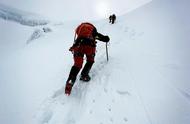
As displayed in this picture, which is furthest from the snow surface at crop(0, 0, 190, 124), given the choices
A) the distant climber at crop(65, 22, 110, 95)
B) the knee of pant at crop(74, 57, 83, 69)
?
the knee of pant at crop(74, 57, 83, 69)

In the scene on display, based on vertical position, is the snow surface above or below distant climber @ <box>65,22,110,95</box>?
below

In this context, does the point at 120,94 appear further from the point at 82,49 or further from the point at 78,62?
the point at 82,49

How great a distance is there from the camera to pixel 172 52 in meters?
5.60

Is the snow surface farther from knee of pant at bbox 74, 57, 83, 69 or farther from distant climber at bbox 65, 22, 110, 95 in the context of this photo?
knee of pant at bbox 74, 57, 83, 69

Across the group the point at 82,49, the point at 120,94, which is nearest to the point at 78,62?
the point at 82,49

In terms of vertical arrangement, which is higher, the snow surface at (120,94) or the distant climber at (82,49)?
the distant climber at (82,49)

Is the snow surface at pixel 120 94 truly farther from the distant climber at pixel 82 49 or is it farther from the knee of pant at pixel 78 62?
the knee of pant at pixel 78 62

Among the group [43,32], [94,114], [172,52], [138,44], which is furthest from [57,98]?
[43,32]

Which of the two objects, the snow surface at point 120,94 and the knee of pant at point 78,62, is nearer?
the snow surface at point 120,94

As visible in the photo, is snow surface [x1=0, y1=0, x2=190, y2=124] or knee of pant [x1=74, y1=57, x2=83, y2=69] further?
knee of pant [x1=74, y1=57, x2=83, y2=69]

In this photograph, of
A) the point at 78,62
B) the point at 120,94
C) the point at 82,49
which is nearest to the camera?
the point at 120,94

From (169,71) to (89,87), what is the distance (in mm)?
2152

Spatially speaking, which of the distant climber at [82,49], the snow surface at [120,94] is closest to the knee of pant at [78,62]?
the distant climber at [82,49]

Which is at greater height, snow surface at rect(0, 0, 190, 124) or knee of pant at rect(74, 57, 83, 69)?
knee of pant at rect(74, 57, 83, 69)
